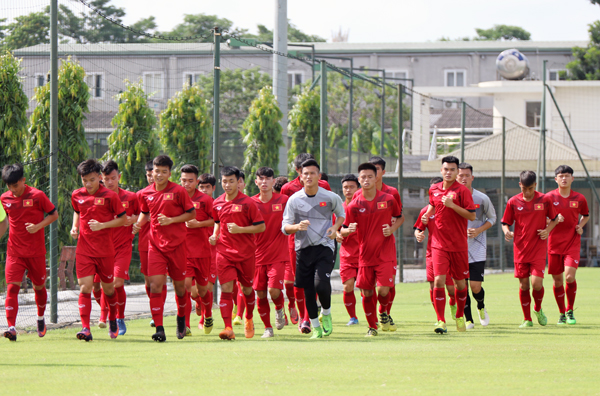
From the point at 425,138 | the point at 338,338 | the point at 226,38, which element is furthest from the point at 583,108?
the point at 338,338

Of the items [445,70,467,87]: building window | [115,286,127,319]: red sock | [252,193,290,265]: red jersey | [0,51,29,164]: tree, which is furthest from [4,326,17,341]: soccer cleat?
[445,70,467,87]: building window

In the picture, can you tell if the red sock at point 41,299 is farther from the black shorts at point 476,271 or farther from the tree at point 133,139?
the tree at point 133,139

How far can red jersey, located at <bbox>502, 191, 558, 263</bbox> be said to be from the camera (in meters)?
12.2

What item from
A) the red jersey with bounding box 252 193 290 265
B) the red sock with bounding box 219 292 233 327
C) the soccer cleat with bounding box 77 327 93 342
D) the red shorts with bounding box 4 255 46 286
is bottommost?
the soccer cleat with bounding box 77 327 93 342

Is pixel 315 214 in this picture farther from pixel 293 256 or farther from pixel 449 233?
pixel 293 256

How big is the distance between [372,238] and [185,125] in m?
13.6

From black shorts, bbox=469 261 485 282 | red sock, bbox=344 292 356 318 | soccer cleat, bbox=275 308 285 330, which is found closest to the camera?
soccer cleat, bbox=275 308 285 330

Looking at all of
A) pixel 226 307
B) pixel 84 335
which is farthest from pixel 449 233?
pixel 84 335

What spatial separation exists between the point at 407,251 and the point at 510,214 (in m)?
21.3

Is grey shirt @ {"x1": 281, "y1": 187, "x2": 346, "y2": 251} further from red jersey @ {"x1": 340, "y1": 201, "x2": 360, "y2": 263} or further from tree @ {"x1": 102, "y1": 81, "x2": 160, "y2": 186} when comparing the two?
tree @ {"x1": 102, "y1": 81, "x2": 160, "y2": 186}

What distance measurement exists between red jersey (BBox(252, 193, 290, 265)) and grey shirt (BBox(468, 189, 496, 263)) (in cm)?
281

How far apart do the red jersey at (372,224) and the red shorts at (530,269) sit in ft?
8.17

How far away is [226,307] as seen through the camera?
10.3 metres

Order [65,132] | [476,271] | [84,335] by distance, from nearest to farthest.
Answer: [84,335]
[476,271]
[65,132]
